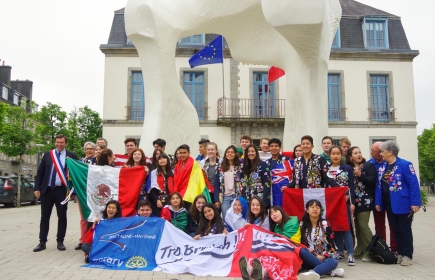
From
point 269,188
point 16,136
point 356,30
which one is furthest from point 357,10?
point 269,188

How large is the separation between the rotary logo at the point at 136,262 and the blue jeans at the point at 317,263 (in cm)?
189

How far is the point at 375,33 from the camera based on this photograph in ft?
71.0

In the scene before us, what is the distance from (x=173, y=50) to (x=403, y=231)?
4.72 meters

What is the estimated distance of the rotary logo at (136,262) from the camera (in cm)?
493

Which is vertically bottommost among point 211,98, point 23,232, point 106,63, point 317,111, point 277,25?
point 23,232

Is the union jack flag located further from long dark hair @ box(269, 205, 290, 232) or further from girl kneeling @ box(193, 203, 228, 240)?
girl kneeling @ box(193, 203, 228, 240)

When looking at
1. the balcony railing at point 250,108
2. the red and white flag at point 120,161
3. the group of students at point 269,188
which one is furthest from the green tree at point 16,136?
the group of students at point 269,188

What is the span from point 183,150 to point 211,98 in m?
15.2

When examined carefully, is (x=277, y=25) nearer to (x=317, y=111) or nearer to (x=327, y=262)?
(x=317, y=111)

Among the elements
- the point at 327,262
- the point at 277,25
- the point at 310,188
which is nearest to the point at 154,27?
the point at 277,25

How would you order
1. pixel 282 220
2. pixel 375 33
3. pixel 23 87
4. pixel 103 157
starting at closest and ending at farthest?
pixel 282 220
pixel 103 157
pixel 375 33
pixel 23 87

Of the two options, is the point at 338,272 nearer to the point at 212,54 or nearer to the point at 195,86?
the point at 212,54

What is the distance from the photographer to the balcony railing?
20.5 meters

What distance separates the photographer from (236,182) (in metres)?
5.59
